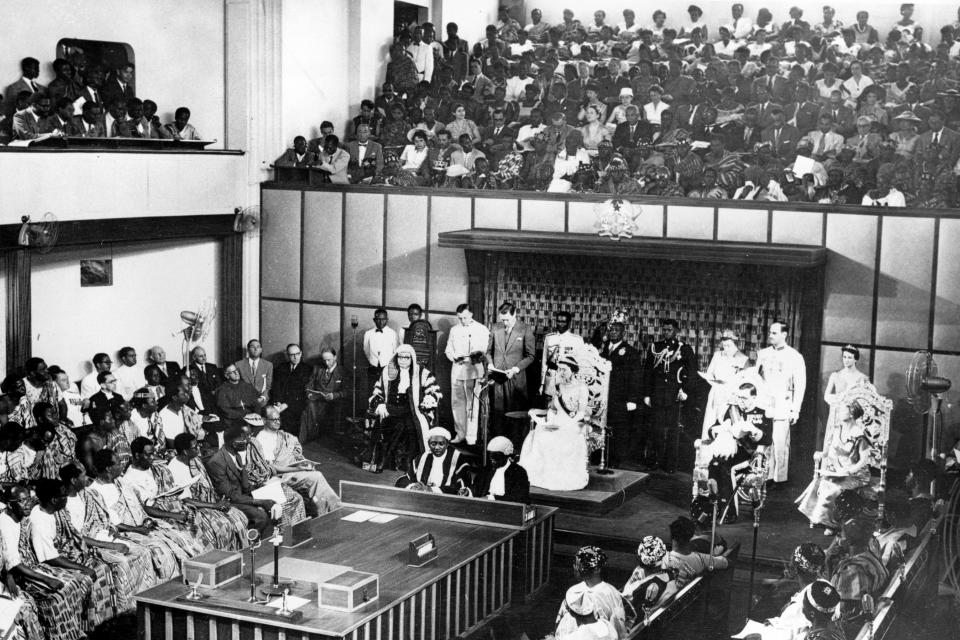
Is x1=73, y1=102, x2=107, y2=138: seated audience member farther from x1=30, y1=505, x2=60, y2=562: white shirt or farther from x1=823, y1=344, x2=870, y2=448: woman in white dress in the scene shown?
x1=823, y1=344, x2=870, y2=448: woman in white dress

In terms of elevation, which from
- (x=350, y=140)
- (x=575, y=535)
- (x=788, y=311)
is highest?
(x=350, y=140)

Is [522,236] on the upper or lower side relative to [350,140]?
lower

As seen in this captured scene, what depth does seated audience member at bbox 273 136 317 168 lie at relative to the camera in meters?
16.5

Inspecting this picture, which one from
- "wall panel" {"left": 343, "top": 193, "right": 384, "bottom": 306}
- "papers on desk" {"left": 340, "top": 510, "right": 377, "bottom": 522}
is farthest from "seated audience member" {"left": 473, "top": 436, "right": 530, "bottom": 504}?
"wall panel" {"left": 343, "top": 193, "right": 384, "bottom": 306}

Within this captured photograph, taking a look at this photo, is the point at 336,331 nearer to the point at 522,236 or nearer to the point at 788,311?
the point at 522,236

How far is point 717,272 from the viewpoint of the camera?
14438 millimetres

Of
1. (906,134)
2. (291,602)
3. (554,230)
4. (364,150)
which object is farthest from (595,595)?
(364,150)

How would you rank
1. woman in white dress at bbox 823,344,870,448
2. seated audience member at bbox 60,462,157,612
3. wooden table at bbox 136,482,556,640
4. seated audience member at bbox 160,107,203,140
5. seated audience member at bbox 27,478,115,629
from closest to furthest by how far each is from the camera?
1. wooden table at bbox 136,482,556,640
2. seated audience member at bbox 27,478,115,629
3. seated audience member at bbox 60,462,157,612
4. woman in white dress at bbox 823,344,870,448
5. seated audience member at bbox 160,107,203,140

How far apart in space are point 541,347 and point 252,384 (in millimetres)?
3615

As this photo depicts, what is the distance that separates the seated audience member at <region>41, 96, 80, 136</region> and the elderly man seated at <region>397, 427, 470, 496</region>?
→ 5.83 meters

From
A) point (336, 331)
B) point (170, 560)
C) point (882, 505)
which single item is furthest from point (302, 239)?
point (882, 505)

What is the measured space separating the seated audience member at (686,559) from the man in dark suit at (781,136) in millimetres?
7311

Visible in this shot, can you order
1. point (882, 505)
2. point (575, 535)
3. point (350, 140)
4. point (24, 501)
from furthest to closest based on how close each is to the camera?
point (350, 140)
point (575, 535)
point (882, 505)
point (24, 501)

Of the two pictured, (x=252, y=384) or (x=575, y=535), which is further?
(x=252, y=384)
